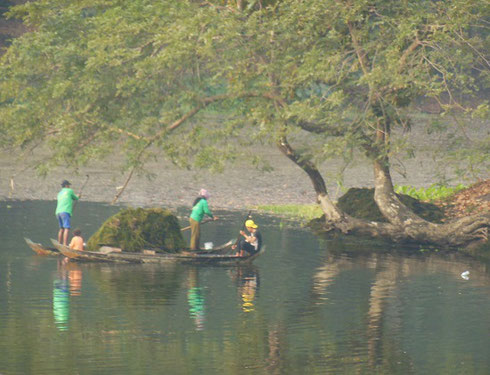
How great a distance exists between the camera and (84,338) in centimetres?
1564

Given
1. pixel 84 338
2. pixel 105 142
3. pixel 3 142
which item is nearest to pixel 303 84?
pixel 105 142

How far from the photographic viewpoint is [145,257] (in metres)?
24.0

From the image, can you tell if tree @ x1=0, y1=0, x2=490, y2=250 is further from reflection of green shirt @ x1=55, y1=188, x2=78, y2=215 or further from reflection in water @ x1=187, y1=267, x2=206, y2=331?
reflection in water @ x1=187, y1=267, x2=206, y2=331

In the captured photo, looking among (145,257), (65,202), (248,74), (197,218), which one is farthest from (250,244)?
(65,202)

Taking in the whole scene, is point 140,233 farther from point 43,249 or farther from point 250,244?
point 250,244

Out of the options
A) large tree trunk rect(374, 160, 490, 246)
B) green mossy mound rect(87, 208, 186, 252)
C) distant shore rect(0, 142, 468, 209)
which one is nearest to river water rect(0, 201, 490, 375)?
large tree trunk rect(374, 160, 490, 246)

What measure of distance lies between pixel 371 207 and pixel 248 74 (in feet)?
26.0

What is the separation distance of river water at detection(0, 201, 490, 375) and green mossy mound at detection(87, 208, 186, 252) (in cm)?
131

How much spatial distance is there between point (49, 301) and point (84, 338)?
11.4 ft

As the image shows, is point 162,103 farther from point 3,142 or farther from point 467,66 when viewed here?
point 467,66

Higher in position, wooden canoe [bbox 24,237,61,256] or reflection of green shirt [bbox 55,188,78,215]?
reflection of green shirt [bbox 55,188,78,215]

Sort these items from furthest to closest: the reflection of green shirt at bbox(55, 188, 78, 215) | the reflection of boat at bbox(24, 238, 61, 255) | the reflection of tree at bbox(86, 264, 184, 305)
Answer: the reflection of green shirt at bbox(55, 188, 78, 215), the reflection of boat at bbox(24, 238, 61, 255), the reflection of tree at bbox(86, 264, 184, 305)

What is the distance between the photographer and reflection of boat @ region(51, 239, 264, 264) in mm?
23672

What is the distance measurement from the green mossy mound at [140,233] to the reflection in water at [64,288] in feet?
4.36
